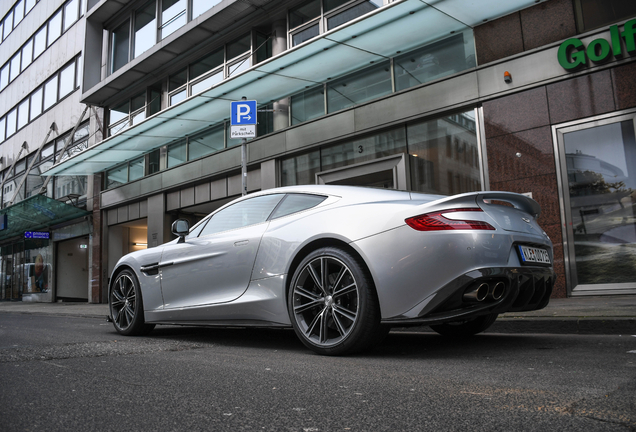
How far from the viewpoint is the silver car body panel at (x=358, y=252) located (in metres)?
2.97

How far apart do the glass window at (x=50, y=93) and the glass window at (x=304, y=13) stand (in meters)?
16.5

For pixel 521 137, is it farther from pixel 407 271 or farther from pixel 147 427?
pixel 147 427

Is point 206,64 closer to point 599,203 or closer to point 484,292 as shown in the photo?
point 599,203

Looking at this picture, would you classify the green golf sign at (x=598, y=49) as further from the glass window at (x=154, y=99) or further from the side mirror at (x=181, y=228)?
the glass window at (x=154, y=99)

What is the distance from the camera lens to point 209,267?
4359mm

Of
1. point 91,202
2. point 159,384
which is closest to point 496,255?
point 159,384

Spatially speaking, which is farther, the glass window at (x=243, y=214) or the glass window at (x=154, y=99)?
the glass window at (x=154, y=99)

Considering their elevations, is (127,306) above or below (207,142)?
below

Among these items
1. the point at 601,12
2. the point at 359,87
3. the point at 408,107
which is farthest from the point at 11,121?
the point at 601,12

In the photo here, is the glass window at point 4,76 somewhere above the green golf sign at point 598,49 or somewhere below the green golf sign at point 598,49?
above

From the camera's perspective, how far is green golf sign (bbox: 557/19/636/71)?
7684 millimetres

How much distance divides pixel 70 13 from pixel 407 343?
25.9 metres

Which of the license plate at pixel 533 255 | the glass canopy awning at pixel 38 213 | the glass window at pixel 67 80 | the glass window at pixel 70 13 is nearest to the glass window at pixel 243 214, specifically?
the license plate at pixel 533 255

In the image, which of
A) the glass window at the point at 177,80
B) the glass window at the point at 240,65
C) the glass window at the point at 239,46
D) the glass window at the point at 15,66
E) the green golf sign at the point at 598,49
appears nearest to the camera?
the green golf sign at the point at 598,49
